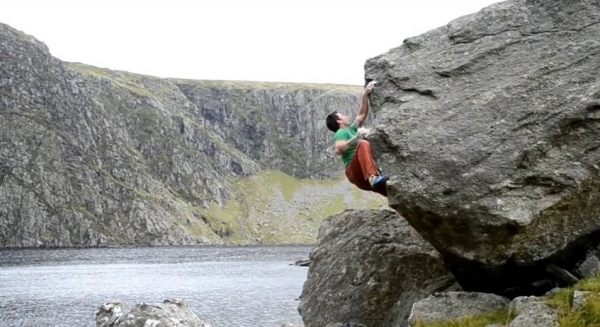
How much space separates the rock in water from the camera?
1368cm

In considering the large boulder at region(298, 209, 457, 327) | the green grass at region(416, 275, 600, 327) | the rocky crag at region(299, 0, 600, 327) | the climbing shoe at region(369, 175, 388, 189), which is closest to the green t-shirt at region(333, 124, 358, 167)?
the rocky crag at region(299, 0, 600, 327)

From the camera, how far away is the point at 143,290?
295 ft

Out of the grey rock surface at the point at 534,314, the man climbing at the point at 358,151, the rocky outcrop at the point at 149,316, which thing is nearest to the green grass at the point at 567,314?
the grey rock surface at the point at 534,314

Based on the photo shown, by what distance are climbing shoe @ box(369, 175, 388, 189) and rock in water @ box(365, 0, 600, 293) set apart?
31 cm

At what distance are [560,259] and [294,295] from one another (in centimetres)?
7171

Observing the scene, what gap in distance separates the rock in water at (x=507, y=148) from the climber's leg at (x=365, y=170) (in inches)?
11.1

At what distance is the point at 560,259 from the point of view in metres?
14.2

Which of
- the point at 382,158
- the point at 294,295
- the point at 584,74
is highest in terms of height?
the point at 584,74

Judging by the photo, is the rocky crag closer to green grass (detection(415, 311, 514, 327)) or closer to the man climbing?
green grass (detection(415, 311, 514, 327))

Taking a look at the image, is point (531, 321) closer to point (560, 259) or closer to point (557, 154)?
point (560, 259)

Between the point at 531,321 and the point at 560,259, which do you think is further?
the point at 560,259

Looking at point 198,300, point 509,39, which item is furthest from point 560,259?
point 198,300

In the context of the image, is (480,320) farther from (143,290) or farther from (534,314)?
(143,290)

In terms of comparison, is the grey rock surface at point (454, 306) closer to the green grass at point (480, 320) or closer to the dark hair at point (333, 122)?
the green grass at point (480, 320)
